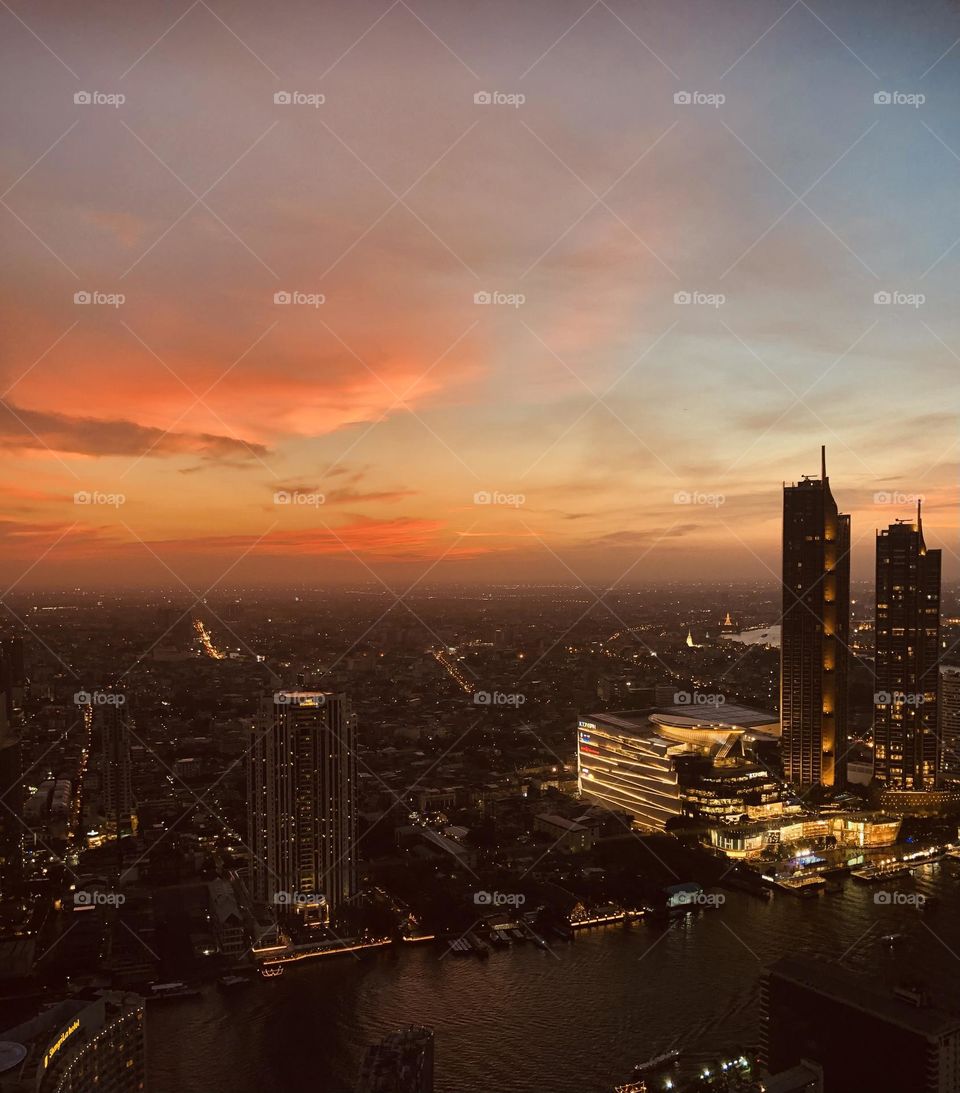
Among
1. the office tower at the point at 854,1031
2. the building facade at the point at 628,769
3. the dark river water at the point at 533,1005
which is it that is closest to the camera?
the office tower at the point at 854,1031

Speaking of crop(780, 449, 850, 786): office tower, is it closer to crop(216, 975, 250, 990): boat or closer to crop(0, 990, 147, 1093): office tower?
crop(216, 975, 250, 990): boat

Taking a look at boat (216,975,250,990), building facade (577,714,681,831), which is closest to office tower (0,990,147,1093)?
boat (216,975,250,990)

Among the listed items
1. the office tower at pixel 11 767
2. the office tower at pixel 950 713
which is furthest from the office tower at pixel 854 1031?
the office tower at pixel 950 713

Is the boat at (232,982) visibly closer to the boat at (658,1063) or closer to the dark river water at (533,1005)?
the dark river water at (533,1005)

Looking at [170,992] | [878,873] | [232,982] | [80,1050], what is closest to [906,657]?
[878,873]

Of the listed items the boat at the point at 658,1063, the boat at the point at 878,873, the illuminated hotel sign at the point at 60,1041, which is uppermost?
the illuminated hotel sign at the point at 60,1041

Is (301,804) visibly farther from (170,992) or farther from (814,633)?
(814,633)
